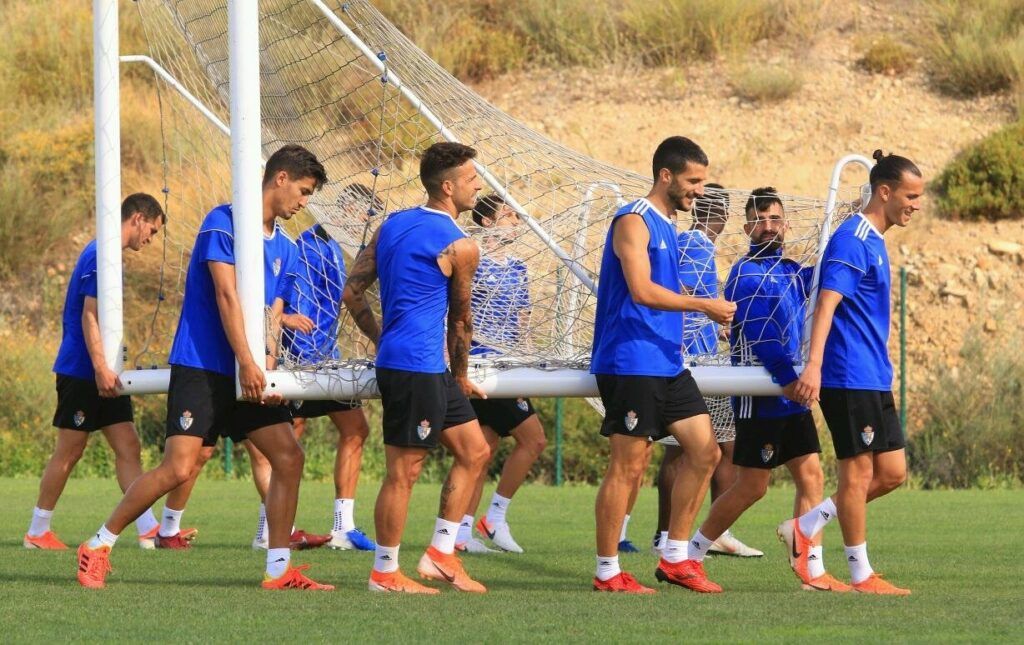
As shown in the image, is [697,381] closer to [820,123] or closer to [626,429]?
[626,429]

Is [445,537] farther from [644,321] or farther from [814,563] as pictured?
[814,563]

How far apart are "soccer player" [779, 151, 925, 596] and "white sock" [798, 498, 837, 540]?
20cm

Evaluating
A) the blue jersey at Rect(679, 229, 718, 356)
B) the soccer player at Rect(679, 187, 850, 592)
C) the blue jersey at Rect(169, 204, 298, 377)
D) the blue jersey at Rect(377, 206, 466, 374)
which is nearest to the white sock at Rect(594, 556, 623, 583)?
the soccer player at Rect(679, 187, 850, 592)

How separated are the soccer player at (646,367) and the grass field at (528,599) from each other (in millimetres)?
443

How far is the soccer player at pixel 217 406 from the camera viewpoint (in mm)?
7770

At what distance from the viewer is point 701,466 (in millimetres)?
7727

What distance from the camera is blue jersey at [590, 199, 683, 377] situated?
7648 millimetres

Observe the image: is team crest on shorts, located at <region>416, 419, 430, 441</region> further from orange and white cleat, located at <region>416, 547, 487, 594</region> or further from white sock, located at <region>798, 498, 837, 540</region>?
white sock, located at <region>798, 498, 837, 540</region>

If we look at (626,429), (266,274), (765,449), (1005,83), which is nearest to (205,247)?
(266,274)

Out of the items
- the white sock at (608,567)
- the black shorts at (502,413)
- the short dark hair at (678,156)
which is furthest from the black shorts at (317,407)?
the short dark hair at (678,156)

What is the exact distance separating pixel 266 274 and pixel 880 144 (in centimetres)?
2017

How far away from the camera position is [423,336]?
758 cm

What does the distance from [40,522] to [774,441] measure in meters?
4.54

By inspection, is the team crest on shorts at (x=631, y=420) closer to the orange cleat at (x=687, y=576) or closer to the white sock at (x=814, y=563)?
the orange cleat at (x=687, y=576)
